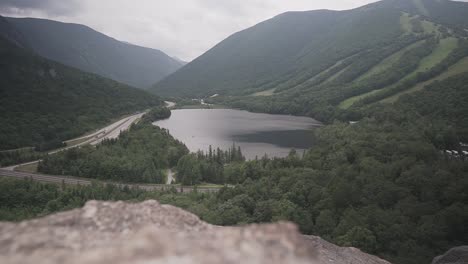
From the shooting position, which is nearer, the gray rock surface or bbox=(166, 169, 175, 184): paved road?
the gray rock surface

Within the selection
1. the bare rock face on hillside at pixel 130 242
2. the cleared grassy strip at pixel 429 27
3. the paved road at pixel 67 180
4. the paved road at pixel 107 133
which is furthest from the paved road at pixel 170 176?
Answer: the cleared grassy strip at pixel 429 27

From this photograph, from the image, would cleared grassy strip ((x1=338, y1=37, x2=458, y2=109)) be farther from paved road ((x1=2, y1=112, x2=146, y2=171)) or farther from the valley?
paved road ((x1=2, y1=112, x2=146, y2=171))

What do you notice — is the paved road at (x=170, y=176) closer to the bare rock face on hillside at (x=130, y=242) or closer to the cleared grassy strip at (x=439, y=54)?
the bare rock face on hillside at (x=130, y=242)

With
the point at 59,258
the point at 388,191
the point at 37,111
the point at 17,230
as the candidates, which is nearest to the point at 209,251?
the point at 59,258

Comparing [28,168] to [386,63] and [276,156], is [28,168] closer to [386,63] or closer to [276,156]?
[276,156]

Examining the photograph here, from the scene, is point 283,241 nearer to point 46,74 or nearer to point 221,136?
point 221,136

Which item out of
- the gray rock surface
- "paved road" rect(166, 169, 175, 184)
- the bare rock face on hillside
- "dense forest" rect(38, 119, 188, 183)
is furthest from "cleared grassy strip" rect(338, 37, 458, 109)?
the bare rock face on hillside

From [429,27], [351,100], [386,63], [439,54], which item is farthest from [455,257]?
[429,27]
